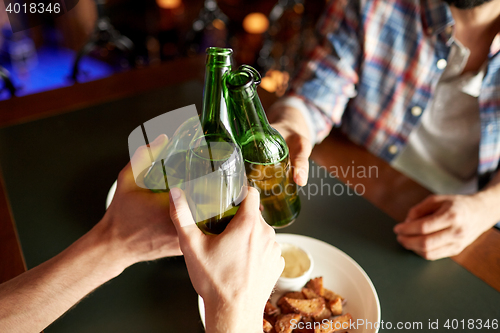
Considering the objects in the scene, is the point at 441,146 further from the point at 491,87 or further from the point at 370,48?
the point at 370,48

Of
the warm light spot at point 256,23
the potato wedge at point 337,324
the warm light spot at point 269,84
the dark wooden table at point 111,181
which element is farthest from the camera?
the warm light spot at point 256,23

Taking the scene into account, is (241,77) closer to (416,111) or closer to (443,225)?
(443,225)

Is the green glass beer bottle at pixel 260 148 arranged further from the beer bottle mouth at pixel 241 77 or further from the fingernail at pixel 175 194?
the fingernail at pixel 175 194

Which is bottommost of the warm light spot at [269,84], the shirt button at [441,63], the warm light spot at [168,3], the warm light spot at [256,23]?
the warm light spot at [269,84]

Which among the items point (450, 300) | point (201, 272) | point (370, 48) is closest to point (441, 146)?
point (370, 48)

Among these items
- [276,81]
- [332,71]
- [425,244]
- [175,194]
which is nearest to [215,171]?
[175,194]

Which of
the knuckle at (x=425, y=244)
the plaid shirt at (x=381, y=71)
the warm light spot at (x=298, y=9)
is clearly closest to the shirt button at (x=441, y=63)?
the plaid shirt at (x=381, y=71)
